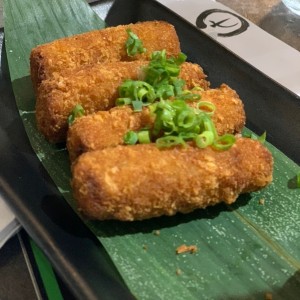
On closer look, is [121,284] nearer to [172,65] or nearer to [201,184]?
[201,184]

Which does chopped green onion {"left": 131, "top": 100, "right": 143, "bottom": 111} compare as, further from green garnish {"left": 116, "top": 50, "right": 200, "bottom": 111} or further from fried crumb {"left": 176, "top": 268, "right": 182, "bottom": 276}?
fried crumb {"left": 176, "top": 268, "right": 182, "bottom": 276}

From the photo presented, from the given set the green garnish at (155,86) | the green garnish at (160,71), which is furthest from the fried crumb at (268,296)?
the green garnish at (160,71)

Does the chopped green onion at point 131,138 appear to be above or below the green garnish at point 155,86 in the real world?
below

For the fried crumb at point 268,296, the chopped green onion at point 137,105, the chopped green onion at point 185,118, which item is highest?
the chopped green onion at point 185,118

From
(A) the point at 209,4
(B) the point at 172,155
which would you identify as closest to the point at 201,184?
(B) the point at 172,155

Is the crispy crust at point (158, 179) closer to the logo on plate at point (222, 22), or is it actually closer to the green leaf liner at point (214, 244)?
the green leaf liner at point (214, 244)

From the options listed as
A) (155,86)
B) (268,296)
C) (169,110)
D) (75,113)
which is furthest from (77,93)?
(268,296)
